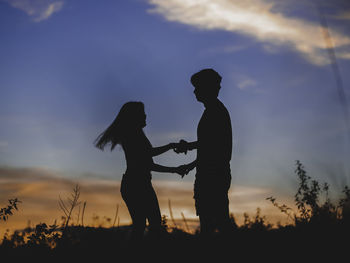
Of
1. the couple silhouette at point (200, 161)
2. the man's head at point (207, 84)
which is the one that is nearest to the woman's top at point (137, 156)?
the couple silhouette at point (200, 161)

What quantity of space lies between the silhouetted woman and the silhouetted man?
911 millimetres

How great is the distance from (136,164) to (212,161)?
1432 millimetres

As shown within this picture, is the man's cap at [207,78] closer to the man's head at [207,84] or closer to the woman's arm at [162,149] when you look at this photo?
the man's head at [207,84]

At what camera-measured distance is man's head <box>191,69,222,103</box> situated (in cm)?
626

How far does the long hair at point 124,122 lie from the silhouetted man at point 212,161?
132 cm

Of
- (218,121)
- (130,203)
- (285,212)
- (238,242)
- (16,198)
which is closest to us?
(238,242)

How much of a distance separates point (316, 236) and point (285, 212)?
2245 mm

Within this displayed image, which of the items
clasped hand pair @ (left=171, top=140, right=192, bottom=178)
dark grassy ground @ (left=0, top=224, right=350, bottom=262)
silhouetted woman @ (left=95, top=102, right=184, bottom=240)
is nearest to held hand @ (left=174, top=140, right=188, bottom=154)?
clasped hand pair @ (left=171, top=140, right=192, bottom=178)

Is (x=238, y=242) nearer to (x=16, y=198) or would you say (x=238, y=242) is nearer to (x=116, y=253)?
(x=116, y=253)

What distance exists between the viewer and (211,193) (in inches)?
235

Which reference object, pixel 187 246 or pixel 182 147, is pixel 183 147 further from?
pixel 187 246

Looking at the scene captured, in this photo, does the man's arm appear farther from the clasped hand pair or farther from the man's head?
the man's head

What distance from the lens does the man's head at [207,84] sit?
20.5 ft

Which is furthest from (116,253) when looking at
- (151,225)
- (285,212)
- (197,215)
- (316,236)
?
(285,212)
